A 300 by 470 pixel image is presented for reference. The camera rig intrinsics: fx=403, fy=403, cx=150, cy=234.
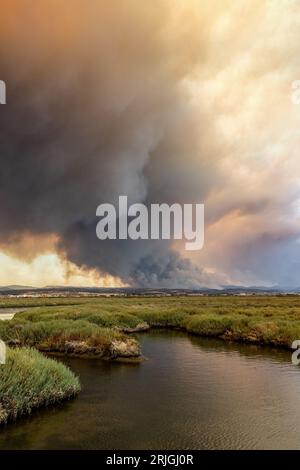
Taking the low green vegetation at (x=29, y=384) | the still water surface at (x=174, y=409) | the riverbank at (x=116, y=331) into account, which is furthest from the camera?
the riverbank at (x=116, y=331)

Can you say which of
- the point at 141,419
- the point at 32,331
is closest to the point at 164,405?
the point at 141,419

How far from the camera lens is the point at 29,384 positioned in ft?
63.7

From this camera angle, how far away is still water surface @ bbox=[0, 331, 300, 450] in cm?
1658

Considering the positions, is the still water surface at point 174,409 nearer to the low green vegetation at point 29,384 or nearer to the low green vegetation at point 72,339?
the low green vegetation at point 29,384

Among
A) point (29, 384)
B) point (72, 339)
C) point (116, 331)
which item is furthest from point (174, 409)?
point (116, 331)

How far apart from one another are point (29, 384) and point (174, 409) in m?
7.44

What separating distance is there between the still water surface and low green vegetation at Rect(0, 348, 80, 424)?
63 centimetres

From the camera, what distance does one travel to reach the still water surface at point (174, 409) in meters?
16.6

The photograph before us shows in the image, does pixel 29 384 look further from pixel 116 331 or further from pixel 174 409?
pixel 116 331

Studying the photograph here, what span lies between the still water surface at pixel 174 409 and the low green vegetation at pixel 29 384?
633mm

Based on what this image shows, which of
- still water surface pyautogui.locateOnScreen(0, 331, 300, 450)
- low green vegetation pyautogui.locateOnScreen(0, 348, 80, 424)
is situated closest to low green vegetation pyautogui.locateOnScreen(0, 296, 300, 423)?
low green vegetation pyautogui.locateOnScreen(0, 348, 80, 424)

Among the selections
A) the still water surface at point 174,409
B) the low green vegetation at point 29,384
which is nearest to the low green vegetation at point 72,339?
the low green vegetation at point 29,384

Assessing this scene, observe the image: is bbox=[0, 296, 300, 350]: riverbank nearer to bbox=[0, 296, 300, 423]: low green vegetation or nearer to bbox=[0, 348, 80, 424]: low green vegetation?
bbox=[0, 296, 300, 423]: low green vegetation
